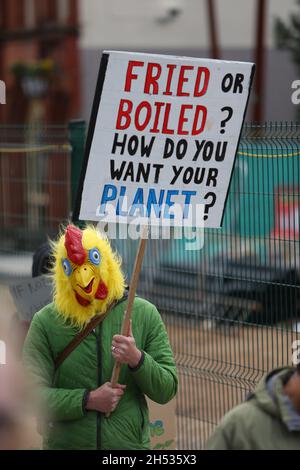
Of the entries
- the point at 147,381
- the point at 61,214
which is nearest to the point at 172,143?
the point at 147,381

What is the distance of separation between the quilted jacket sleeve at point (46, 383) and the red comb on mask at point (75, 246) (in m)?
0.30

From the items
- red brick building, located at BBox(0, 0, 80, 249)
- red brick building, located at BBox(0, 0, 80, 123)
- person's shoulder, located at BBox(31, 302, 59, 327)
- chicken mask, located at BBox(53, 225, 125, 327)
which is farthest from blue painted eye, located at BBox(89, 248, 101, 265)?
red brick building, located at BBox(0, 0, 80, 123)

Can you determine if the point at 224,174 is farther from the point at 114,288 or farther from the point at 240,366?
the point at 240,366

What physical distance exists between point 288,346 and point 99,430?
1.84 m

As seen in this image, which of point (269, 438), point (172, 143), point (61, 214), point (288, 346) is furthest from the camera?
point (61, 214)

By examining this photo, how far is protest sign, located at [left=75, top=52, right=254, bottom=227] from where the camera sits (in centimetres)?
434

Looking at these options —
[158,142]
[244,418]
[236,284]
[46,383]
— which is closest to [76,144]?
[236,284]

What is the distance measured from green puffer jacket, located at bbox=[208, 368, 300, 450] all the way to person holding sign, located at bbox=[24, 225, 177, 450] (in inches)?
40.8

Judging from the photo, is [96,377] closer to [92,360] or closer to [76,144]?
[92,360]

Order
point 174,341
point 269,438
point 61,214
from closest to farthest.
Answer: point 269,438 < point 174,341 < point 61,214

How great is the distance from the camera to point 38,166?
902 cm

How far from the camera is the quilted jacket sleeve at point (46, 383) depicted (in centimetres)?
410

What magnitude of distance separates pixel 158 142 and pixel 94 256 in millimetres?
564

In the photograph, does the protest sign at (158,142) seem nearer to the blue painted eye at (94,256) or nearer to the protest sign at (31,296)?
the blue painted eye at (94,256)
